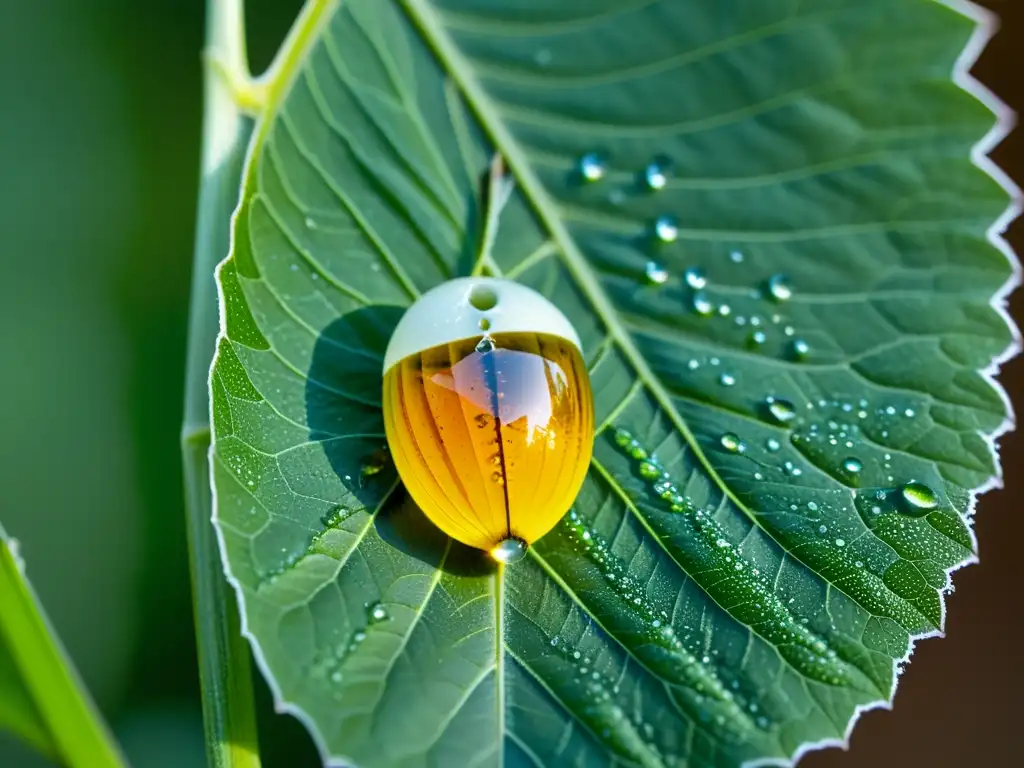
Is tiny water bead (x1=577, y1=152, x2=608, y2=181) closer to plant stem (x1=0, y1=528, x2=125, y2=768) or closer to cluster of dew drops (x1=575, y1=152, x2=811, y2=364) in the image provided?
cluster of dew drops (x1=575, y1=152, x2=811, y2=364)

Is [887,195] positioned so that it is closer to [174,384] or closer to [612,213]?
[612,213]

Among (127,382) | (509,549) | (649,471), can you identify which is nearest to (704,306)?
(649,471)

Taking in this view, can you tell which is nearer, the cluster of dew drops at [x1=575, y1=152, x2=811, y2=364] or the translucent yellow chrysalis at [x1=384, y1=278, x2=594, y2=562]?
the translucent yellow chrysalis at [x1=384, y1=278, x2=594, y2=562]

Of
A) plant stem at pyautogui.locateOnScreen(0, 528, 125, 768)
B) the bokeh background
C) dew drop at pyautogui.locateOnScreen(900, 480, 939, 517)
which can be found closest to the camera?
plant stem at pyautogui.locateOnScreen(0, 528, 125, 768)

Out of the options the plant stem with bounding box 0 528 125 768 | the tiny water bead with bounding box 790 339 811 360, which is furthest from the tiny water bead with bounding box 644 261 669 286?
the plant stem with bounding box 0 528 125 768

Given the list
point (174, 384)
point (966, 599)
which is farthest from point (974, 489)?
point (174, 384)

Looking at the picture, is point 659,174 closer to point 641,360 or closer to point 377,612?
point 641,360

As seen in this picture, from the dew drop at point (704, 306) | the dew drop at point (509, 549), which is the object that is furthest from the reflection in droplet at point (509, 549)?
the dew drop at point (704, 306)
